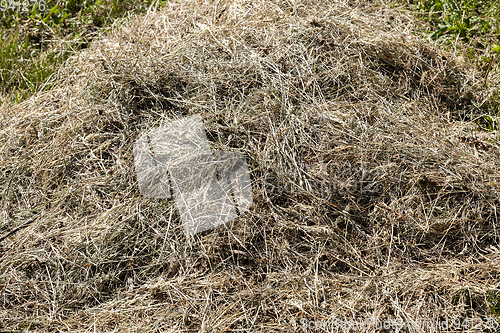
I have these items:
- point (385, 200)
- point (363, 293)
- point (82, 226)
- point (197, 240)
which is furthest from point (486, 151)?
point (82, 226)

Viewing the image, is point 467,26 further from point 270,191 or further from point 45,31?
point 45,31

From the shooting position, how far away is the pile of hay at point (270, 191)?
214cm

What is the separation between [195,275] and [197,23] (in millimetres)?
1832

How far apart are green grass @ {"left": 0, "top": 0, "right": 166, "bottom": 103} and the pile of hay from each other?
65cm

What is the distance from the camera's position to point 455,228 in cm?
235

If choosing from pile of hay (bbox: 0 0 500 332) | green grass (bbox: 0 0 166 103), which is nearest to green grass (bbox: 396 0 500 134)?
pile of hay (bbox: 0 0 500 332)

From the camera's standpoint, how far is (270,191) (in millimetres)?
2348

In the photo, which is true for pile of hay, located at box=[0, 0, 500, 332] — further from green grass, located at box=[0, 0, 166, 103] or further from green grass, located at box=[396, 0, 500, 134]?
green grass, located at box=[0, 0, 166, 103]

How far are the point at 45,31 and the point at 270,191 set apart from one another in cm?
282

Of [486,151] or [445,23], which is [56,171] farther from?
[445,23]

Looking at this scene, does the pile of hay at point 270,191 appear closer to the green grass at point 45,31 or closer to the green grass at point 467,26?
the green grass at point 467,26

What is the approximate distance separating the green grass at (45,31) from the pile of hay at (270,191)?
0.65 metres

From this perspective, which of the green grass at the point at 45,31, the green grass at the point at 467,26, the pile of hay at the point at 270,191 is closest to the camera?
the pile of hay at the point at 270,191

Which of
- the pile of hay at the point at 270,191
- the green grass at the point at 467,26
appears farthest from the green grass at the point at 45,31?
the green grass at the point at 467,26
